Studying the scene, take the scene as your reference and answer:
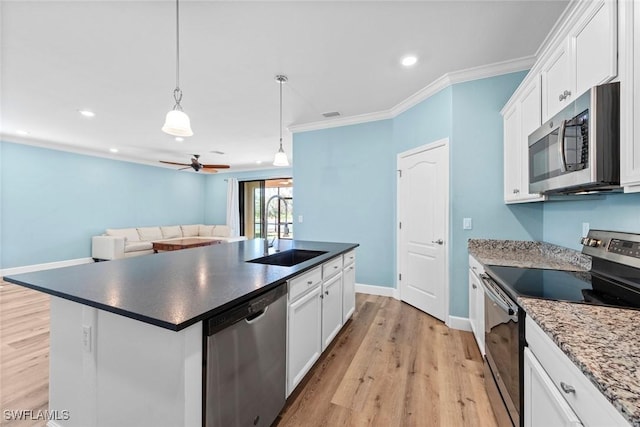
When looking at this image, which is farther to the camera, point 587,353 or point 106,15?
point 106,15

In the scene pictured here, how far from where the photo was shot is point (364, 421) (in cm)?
162

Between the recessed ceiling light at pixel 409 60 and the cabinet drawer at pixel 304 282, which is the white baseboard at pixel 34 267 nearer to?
the cabinet drawer at pixel 304 282

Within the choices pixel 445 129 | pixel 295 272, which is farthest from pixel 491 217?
pixel 295 272

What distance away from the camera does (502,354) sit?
1.47m

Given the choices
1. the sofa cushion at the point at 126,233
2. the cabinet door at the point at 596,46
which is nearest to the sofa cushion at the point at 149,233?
the sofa cushion at the point at 126,233

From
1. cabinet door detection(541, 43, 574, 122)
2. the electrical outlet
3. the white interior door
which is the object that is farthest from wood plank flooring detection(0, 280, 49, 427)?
cabinet door detection(541, 43, 574, 122)

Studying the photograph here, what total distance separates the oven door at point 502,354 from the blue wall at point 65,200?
7.81 meters

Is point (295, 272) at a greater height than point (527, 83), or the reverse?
point (527, 83)

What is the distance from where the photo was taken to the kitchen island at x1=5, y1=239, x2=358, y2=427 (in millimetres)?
1018

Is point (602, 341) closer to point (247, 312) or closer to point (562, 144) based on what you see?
point (562, 144)

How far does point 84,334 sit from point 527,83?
→ 3352 mm

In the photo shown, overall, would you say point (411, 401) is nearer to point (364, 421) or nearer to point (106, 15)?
point (364, 421)

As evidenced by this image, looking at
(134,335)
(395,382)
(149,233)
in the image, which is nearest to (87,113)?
(149,233)

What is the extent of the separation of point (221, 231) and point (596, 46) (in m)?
8.37
